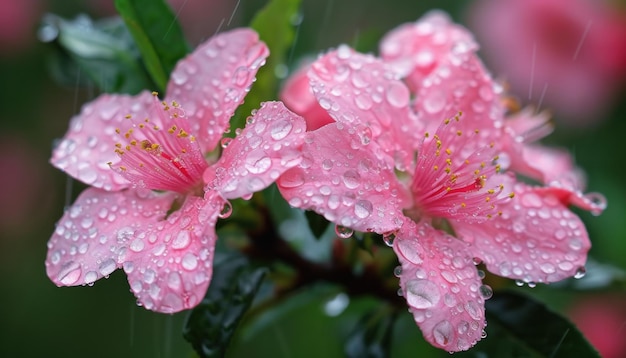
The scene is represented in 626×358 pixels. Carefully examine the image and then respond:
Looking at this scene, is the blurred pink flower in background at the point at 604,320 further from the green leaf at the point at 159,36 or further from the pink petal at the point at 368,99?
the green leaf at the point at 159,36

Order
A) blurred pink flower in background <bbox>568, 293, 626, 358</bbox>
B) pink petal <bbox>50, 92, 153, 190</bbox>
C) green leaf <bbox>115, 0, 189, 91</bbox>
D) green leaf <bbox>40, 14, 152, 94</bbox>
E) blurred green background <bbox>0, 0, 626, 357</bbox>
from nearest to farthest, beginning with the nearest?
pink petal <bbox>50, 92, 153, 190</bbox> → green leaf <bbox>115, 0, 189, 91</bbox> → green leaf <bbox>40, 14, 152, 94</bbox> → blurred pink flower in background <bbox>568, 293, 626, 358</bbox> → blurred green background <bbox>0, 0, 626, 357</bbox>

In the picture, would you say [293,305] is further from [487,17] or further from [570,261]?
[487,17]

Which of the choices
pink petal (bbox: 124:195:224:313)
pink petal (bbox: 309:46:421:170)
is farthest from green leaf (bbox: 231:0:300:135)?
A: pink petal (bbox: 124:195:224:313)

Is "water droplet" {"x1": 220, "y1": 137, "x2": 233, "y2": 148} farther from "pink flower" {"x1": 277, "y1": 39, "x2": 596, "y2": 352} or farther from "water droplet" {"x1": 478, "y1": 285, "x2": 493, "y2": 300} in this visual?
"water droplet" {"x1": 478, "y1": 285, "x2": 493, "y2": 300}

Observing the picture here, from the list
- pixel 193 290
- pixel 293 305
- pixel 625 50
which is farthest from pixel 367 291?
pixel 625 50

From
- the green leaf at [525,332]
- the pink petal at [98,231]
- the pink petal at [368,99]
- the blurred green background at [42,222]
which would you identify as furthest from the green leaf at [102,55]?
the blurred green background at [42,222]

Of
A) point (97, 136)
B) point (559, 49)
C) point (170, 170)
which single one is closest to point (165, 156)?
point (170, 170)

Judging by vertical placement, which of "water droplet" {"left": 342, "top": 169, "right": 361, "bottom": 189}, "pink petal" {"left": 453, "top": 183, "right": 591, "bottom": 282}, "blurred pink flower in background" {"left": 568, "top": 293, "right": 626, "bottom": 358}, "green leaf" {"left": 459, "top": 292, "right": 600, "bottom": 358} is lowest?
"blurred pink flower in background" {"left": 568, "top": 293, "right": 626, "bottom": 358}
